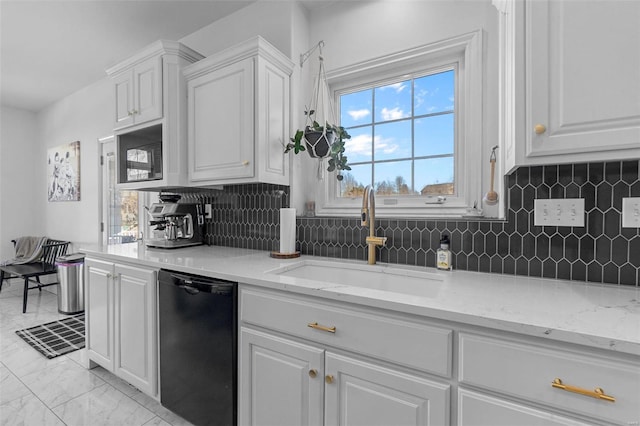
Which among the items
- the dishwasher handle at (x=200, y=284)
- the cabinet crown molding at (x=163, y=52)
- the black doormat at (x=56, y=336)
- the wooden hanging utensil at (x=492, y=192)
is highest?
the cabinet crown molding at (x=163, y=52)

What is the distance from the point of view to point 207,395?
4.83 feet

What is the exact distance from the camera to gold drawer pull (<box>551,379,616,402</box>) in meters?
0.73

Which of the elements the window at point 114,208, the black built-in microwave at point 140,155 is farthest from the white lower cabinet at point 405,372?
the window at point 114,208

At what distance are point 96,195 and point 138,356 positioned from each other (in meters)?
2.77

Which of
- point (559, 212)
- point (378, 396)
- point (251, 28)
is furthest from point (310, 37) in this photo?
point (378, 396)

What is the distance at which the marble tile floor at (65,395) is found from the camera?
5.60 feet

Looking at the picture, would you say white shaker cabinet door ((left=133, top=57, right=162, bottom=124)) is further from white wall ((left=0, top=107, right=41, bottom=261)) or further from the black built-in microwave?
white wall ((left=0, top=107, right=41, bottom=261))

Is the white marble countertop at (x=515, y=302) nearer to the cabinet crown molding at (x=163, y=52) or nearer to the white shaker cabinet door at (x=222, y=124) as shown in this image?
the white shaker cabinet door at (x=222, y=124)

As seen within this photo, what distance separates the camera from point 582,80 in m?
0.96

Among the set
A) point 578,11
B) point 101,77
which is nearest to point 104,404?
point 578,11

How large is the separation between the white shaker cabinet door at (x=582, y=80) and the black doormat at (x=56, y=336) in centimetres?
355

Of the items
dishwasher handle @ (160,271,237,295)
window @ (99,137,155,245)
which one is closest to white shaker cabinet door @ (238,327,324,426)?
dishwasher handle @ (160,271,237,295)

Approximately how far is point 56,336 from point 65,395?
1.22m

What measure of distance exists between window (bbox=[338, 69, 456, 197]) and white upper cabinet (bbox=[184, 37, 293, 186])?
0.46 meters
